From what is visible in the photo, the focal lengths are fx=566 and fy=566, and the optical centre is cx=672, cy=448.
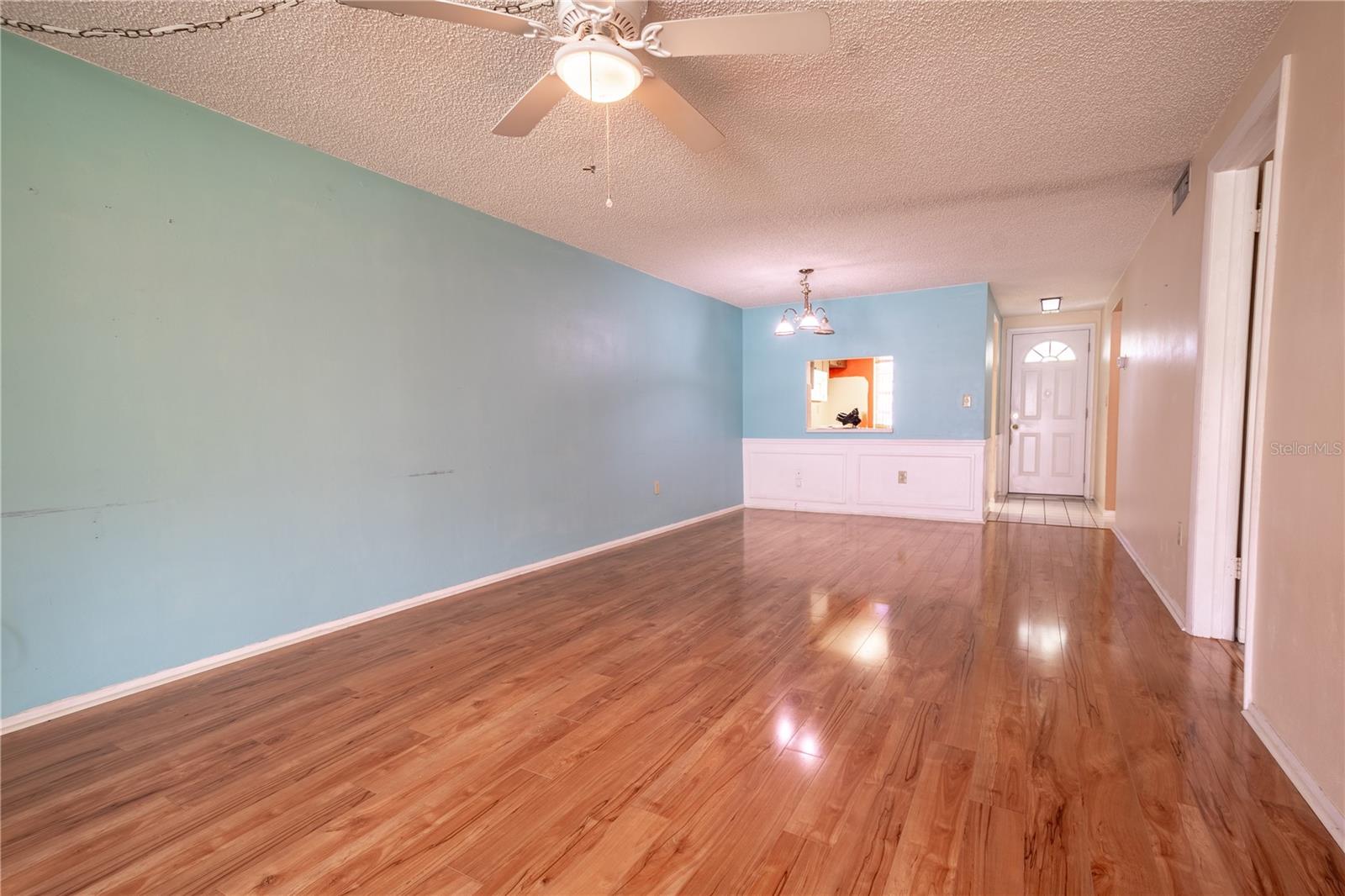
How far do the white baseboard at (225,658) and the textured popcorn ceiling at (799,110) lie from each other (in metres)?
2.41

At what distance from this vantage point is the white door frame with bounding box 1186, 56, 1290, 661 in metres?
2.46

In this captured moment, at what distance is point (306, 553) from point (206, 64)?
211 cm

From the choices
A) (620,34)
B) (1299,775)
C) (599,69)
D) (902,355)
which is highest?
(620,34)

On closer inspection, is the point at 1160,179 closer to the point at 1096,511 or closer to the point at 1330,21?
the point at 1330,21

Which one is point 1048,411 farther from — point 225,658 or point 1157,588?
point 225,658

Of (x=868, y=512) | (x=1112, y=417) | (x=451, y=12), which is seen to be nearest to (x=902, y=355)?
(x=868, y=512)

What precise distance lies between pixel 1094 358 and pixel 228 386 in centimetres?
856

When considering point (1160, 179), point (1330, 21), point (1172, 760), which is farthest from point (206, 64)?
point (1160, 179)

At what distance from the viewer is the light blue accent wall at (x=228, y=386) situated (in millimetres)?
2080

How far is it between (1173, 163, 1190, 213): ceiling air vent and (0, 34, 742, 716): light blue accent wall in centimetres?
386

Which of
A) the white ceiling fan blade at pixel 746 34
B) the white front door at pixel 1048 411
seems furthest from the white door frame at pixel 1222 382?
the white front door at pixel 1048 411

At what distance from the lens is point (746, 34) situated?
1574 millimetres

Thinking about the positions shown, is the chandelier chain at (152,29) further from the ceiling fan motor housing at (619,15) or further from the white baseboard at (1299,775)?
the white baseboard at (1299,775)

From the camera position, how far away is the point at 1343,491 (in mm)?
1407
